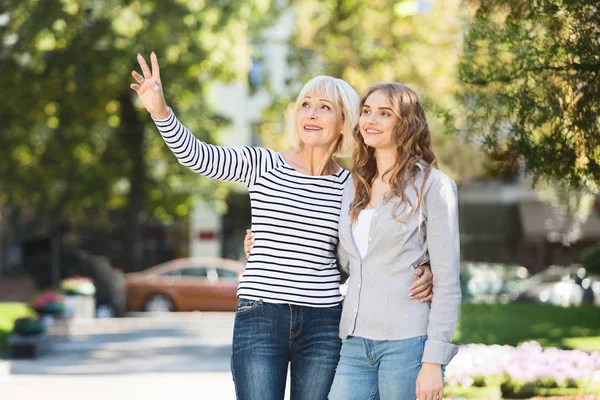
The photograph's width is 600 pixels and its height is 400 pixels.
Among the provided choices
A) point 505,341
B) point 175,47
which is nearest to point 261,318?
point 505,341

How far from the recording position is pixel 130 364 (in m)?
15.8

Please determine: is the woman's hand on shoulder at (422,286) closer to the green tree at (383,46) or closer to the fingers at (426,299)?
the fingers at (426,299)

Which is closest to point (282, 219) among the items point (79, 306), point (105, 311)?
point (79, 306)

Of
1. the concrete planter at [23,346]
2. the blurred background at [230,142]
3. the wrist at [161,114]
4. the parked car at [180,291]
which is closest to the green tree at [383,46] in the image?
the blurred background at [230,142]

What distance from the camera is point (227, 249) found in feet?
137

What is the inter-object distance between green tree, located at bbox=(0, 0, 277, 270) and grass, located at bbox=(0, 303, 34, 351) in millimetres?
3955

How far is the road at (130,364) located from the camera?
11.8 m

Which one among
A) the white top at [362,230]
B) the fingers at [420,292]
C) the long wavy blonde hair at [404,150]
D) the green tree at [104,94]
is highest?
the green tree at [104,94]

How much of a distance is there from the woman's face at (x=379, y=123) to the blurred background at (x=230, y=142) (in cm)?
203

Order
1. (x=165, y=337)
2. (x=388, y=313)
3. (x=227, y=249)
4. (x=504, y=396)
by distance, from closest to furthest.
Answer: (x=388, y=313)
(x=504, y=396)
(x=165, y=337)
(x=227, y=249)

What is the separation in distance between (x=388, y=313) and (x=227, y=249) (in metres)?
37.9

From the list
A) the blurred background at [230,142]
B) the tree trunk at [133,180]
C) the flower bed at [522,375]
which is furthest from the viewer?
the tree trunk at [133,180]

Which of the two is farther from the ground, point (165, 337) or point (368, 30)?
point (368, 30)

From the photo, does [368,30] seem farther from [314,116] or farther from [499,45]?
[314,116]
